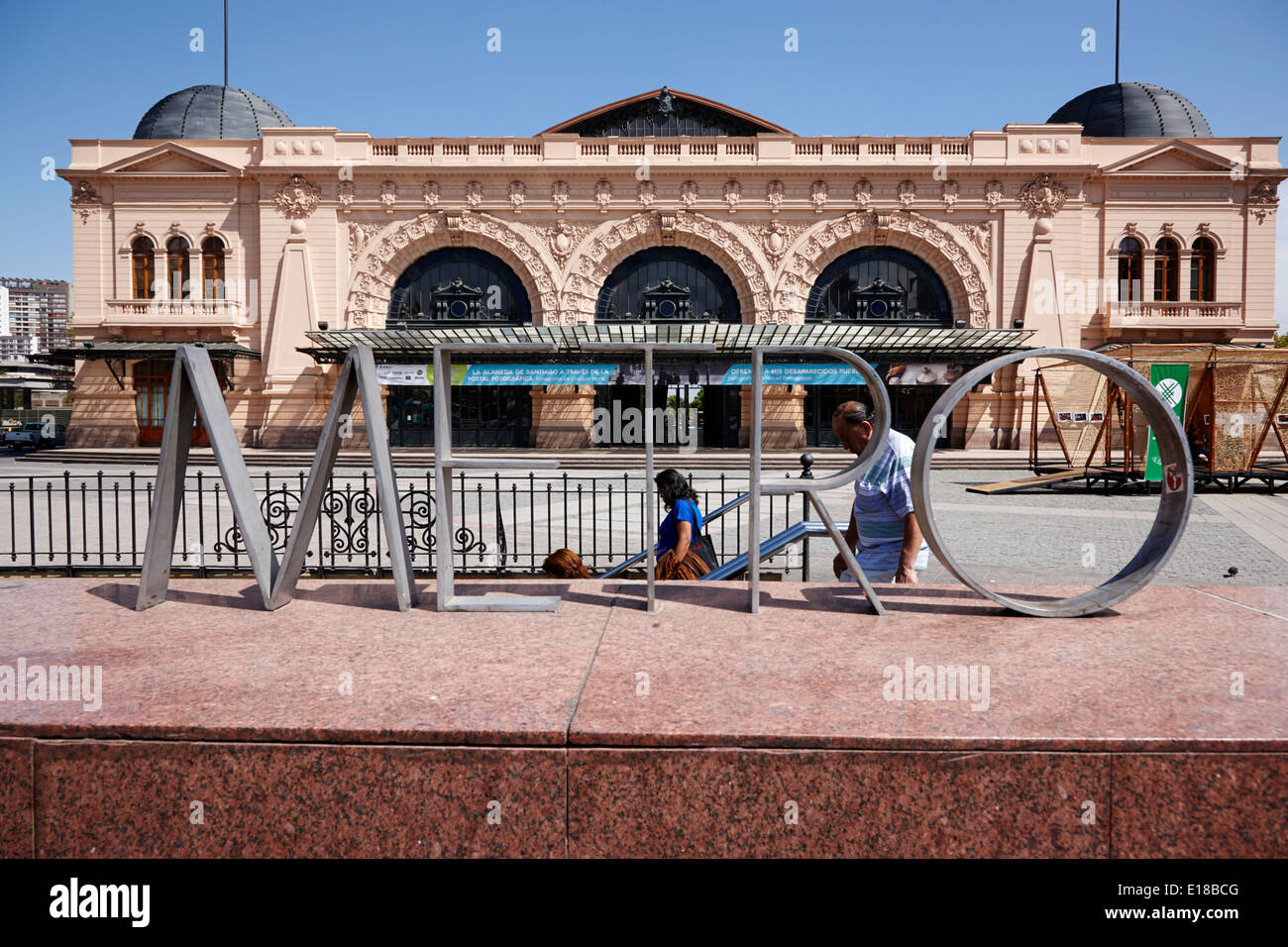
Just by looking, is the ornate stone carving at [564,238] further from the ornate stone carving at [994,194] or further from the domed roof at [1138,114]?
the domed roof at [1138,114]

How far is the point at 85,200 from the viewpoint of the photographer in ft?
99.9

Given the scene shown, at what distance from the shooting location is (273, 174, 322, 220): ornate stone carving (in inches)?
1177

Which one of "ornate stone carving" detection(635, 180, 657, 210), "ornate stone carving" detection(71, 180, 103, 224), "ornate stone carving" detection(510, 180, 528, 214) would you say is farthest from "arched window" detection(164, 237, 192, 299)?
"ornate stone carving" detection(635, 180, 657, 210)

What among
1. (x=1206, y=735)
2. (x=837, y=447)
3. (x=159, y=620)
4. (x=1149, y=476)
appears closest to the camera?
(x=1206, y=735)

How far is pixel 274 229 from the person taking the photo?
30156mm

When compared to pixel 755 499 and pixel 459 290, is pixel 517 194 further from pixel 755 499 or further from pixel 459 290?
pixel 755 499

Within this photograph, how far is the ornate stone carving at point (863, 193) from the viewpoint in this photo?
97.6 ft

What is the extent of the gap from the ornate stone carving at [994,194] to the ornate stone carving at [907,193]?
9.16ft

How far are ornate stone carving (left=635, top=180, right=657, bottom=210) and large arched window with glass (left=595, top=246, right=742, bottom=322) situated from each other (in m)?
1.75

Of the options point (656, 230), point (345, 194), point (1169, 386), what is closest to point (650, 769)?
point (1169, 386)

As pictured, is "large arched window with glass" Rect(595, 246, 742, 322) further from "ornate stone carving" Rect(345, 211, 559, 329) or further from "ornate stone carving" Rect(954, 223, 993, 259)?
"ornate stone carving" Rect(954, 223, 993, 259)
